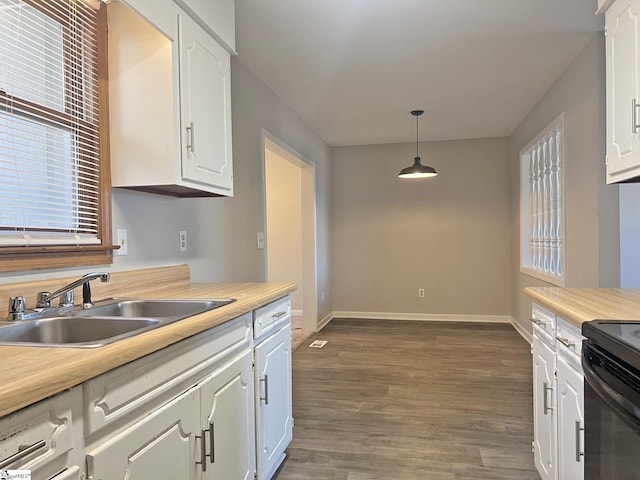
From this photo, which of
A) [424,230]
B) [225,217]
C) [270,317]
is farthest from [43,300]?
[424,230]

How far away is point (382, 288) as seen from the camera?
19.6 ft

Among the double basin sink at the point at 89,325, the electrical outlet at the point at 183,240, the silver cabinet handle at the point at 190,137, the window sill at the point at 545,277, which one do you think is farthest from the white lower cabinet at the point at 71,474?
the window sill at the point at 545,277

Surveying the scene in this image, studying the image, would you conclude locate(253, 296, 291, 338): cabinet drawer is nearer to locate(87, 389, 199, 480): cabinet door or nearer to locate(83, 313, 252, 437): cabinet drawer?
locate(83, 313, 252, 437): cabinet drawer

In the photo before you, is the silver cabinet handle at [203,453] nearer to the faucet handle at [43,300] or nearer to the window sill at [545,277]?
the faucet handle at [43,300]

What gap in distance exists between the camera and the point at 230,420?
5.10ft

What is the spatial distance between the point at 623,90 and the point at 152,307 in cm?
212

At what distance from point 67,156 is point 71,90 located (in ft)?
0.85

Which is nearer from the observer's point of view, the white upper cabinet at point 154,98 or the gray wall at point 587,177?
the white upper cabinet at point 154,98

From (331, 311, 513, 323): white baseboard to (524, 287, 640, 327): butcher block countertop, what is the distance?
12.4 feet

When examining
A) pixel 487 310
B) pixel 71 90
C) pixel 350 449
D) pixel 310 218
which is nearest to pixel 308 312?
pixel 310 218

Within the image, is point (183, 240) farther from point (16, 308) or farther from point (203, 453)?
point (203, 453)

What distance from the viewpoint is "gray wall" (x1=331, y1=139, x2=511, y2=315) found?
18.5 feet

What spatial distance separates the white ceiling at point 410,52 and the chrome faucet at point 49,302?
5.61 feet

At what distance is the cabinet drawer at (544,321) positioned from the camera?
172cm
